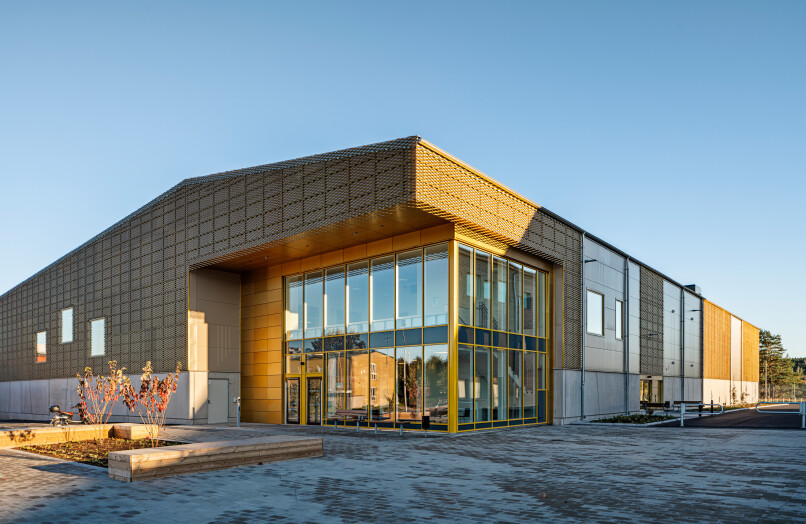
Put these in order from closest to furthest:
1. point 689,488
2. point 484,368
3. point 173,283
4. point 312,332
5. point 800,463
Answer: point 689,488 < point 800,463 < point 484,368 < point 312,332 < point 173,283

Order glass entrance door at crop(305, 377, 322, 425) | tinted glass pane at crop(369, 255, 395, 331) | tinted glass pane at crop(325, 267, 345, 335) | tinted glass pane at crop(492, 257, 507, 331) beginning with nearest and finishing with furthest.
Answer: tinted glass pane at crop(369, 255, 395, 331) < tinted glass pane at crop(492, 257, 507, 331) < tinted glass pane at crop(325, 267, 345, 335) < glass entrance door at crop(305, 377, 322, 425)

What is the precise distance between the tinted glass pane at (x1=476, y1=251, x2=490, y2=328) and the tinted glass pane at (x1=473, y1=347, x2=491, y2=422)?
1.03 metres

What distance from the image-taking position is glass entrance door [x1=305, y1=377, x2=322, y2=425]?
2504 centimetres

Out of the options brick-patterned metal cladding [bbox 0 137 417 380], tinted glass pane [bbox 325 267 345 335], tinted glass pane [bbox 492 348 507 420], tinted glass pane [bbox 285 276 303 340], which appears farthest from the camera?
tinted glass pane [bbox 285 276 303 340]

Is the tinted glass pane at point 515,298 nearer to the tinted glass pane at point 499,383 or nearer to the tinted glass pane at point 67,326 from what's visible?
the tinted glass pane at point 499,383

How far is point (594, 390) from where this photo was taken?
28891mm

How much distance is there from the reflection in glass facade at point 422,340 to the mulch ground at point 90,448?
7925 millimetres

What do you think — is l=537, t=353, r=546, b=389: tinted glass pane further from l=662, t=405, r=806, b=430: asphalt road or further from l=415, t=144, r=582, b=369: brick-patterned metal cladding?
l=662, t=405, r=806, b=430: asphalt road

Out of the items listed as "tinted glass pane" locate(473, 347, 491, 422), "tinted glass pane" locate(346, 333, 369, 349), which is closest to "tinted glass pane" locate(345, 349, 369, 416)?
"tinted glass pane" locate(346, 333, 369, 349)

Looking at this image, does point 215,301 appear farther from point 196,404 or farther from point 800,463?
point 800,463

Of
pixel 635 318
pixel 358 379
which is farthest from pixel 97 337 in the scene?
pixel 635 318

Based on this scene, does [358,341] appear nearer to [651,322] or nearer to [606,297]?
[606,297]

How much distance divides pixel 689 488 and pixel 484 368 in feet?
38.9

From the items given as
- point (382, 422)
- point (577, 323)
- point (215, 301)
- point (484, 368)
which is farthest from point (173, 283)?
point (577, 323)
